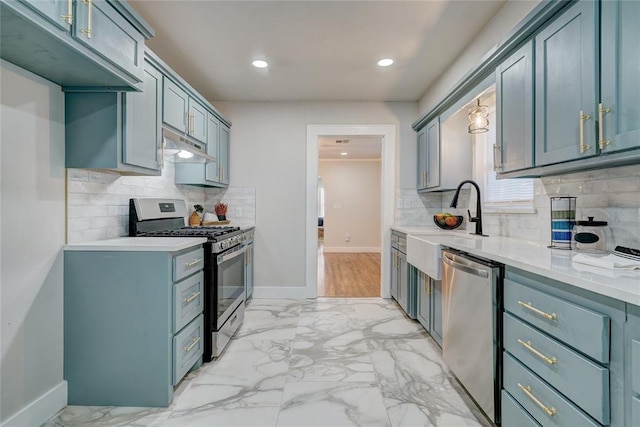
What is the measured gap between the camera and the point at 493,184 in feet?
9.43

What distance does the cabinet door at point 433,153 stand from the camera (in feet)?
10.8

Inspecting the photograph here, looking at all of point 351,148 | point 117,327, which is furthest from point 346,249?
point 117,327

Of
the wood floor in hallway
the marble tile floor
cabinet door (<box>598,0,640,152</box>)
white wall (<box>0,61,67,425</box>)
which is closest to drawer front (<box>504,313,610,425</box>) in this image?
the marble tile floor

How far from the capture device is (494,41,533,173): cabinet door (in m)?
1.79

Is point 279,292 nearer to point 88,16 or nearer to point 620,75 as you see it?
point 88,16

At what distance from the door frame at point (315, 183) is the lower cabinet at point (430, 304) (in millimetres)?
1097

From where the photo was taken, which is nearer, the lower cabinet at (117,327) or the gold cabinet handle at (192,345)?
the lower cabinet at (117,327)

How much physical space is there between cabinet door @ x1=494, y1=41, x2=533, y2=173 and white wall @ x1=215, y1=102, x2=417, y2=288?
2039 mm

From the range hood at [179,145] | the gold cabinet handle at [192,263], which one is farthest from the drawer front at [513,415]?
the range hood at [179,145]

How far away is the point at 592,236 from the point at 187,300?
2.32m

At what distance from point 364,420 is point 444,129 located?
2637 millimetres

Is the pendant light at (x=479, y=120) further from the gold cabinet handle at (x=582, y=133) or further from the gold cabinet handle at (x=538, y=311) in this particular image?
the gold cabinet handle at (x=538, y=311)

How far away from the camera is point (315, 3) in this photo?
2182 millimetres

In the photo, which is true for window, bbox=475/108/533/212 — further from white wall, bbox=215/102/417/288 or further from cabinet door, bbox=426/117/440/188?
white wall, bbox=215/102/417/288
